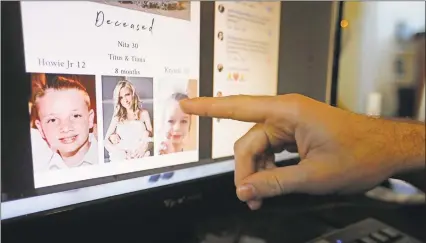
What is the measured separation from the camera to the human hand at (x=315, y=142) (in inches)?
11.9

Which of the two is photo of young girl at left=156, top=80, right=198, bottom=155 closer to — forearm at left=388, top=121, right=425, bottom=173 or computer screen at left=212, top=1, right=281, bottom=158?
computer screen at left=212, top=1, right=281, bottom=158

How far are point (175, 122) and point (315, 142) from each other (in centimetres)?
17

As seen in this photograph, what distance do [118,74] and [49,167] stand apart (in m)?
0.11

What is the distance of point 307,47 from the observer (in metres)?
0.57

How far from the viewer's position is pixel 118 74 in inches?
14.0

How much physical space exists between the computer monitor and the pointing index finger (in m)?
0.06

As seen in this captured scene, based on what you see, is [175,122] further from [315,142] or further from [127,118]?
[315,142]

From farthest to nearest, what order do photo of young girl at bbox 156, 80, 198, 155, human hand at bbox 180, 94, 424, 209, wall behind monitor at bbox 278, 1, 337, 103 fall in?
wall behind monitor at bbox 278, 1, 337, 103
photo of young girl at bbox 156, 80, 198, 155
human hand at bbox 180, 94, 424, 209

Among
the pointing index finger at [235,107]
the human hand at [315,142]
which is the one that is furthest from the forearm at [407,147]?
the pointing index finger at [235,107]

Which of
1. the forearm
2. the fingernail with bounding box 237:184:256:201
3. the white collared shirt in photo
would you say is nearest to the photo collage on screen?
the white collared shirt in photo

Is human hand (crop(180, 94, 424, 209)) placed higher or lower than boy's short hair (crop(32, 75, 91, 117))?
lower

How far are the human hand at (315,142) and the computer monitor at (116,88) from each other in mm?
34

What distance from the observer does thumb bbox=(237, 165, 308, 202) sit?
314 millimetres

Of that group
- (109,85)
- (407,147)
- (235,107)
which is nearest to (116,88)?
(109,85)
